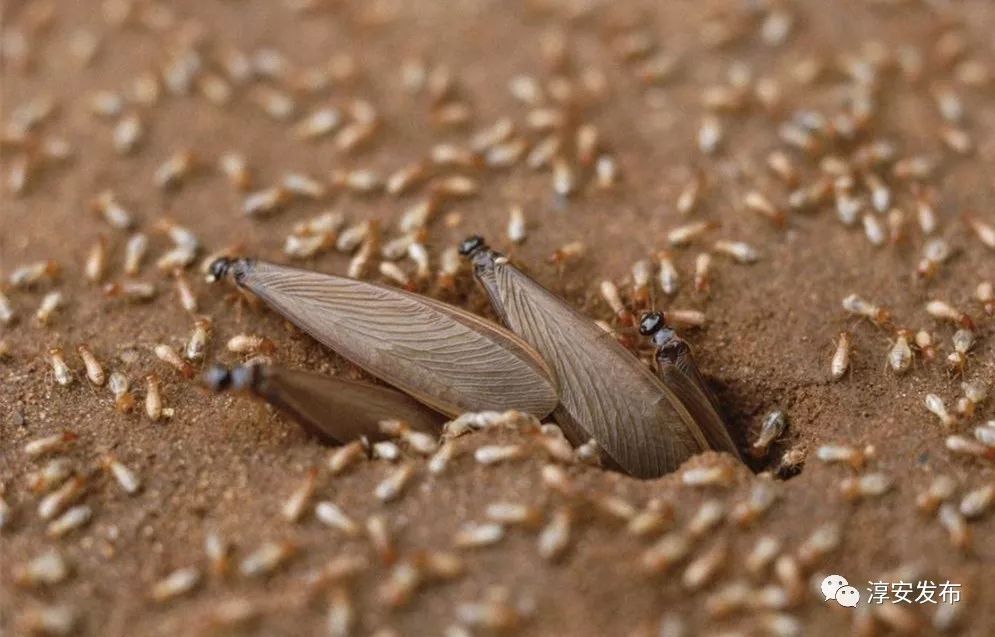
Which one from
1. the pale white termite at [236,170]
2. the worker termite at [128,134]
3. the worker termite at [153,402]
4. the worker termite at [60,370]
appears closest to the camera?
the worker termite at [153,402]

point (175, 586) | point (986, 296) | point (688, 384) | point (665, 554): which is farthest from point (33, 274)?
point (986, 296)

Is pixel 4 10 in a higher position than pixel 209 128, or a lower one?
higher

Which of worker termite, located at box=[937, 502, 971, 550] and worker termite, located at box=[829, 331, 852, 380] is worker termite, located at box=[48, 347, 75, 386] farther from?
worker termite, located at box=[937, 502, 971, 550]

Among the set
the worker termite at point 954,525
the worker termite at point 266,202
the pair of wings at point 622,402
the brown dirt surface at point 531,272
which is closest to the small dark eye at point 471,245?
the brown dirt surface at point 531,272

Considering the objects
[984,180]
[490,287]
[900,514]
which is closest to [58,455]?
[490,287]

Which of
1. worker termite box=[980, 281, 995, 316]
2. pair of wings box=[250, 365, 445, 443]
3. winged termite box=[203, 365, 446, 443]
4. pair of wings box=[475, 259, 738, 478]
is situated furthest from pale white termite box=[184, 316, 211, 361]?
worker termite box=[980, 281, 995, 316]

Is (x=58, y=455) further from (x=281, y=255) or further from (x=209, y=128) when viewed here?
(x=209, y=128)

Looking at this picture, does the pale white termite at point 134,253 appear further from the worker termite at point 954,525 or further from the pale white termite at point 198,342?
the worker termite at point 954,525
